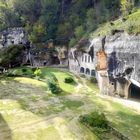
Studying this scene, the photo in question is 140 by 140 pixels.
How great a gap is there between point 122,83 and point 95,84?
35.1ft

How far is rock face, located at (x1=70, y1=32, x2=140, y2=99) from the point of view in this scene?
151 feet

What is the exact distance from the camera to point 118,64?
164 ft

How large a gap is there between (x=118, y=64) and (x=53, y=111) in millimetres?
13994

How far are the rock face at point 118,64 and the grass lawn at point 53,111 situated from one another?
3.33 metres

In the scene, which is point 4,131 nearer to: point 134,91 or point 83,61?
point 134,91

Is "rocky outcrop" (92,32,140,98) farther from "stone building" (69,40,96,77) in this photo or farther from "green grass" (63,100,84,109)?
"green grass" (63,100,84,109)

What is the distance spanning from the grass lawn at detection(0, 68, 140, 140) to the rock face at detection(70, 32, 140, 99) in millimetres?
3331

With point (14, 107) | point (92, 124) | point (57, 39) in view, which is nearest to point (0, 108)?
point (14, 107)

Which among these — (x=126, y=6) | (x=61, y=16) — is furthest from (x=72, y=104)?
(x=61, y=16)

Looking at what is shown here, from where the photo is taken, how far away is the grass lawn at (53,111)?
113ft

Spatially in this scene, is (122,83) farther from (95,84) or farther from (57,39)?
(57,39)

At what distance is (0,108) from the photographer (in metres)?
44.5

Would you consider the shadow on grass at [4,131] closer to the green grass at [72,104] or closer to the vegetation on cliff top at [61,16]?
the green grass at [72,104]

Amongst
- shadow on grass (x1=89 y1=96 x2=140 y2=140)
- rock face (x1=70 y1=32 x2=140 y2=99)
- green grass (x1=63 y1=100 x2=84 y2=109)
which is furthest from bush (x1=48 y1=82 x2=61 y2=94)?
rock face (x1=70 y1=32 x2=140 y2=99)
